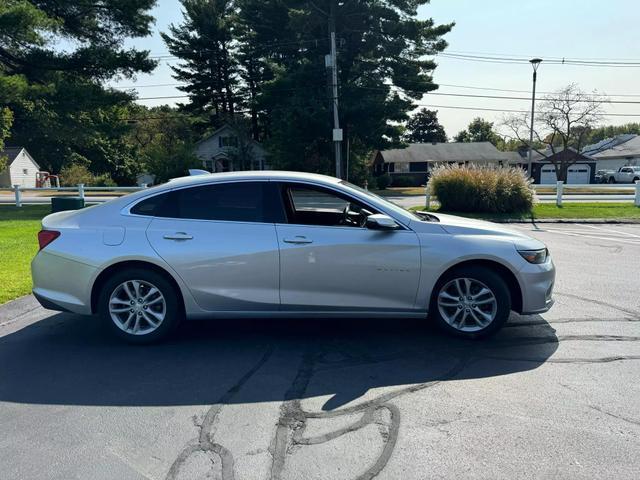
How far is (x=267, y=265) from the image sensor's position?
14.6ft

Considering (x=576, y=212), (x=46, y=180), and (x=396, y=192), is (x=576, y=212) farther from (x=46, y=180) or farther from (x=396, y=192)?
(x=46, y=180)

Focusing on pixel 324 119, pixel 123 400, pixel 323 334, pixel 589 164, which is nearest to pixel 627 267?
pixel 323 334

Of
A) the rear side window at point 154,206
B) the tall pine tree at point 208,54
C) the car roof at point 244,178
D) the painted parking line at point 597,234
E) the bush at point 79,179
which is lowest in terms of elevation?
the painted parking line at point 597,234

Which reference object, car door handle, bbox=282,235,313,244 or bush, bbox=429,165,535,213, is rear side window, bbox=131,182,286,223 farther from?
bush, bbox=429,165,535,213

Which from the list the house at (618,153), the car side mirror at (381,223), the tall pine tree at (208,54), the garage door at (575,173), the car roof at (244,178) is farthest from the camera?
the house at (618,153)

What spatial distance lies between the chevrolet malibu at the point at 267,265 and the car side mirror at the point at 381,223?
1cm

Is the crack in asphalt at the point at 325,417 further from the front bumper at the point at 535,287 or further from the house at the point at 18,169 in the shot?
the house at the point at 18,169

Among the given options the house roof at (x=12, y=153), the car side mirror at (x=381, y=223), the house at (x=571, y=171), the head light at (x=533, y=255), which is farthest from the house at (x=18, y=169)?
the house at (x=571, y=171)

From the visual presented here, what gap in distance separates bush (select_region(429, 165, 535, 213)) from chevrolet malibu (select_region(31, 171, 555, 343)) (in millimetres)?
11901

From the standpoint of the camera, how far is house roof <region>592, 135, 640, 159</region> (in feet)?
193

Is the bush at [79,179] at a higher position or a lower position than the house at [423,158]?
lower

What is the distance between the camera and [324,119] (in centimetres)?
3142

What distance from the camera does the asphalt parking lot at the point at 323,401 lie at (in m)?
2.77

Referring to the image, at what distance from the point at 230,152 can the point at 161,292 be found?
135ft
